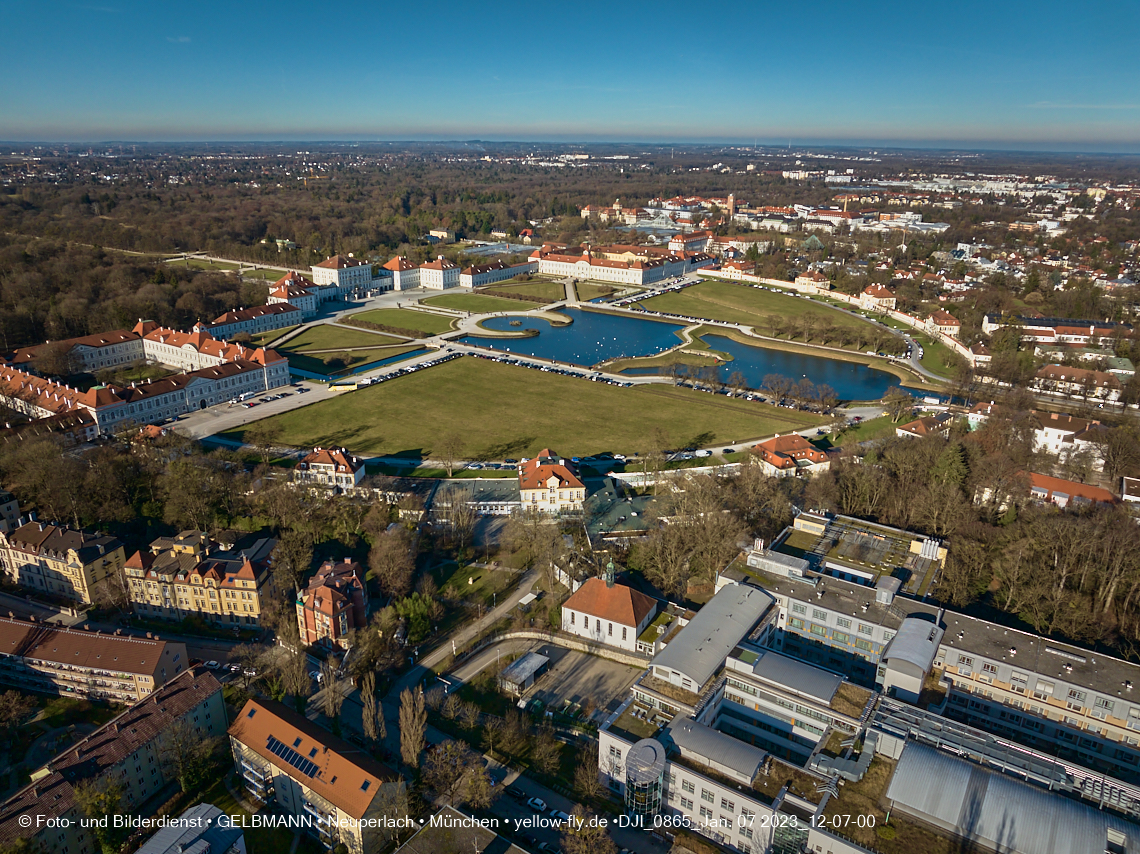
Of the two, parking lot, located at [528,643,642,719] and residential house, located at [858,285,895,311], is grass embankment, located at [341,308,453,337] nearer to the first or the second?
residential house, located at [858,285,895,311]

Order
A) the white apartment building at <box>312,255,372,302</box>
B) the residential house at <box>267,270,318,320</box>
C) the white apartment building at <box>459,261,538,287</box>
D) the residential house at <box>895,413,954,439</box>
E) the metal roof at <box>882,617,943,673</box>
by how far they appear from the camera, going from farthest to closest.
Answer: the white apartment building at <box>459,261,538,287</box>, the white apartment building at <box>312,255,372,302</box>, the residential house at <box>267,270,318,320</box>, the residential house at <box>895,413,954,439</box>, the metal roof at <box>882,617,943,673</box>

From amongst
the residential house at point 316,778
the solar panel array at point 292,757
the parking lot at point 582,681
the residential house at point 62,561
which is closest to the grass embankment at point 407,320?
the residential house at point 62,561

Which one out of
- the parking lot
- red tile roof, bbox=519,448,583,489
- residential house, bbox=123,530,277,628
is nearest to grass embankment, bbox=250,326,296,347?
red tile roof, bbox=519,448,583,489

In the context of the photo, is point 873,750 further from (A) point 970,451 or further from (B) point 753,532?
(A) point 970,451

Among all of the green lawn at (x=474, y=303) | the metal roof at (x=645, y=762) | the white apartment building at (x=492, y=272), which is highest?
the white apartment building at (x=492, y=272)

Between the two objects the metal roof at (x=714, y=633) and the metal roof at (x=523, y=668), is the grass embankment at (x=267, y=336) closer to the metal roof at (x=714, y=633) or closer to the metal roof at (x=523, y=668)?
the metal roof at (x=523, y=668)

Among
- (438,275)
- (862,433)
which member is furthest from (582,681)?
(438,275)

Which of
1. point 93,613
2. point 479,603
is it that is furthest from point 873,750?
point 93,613
